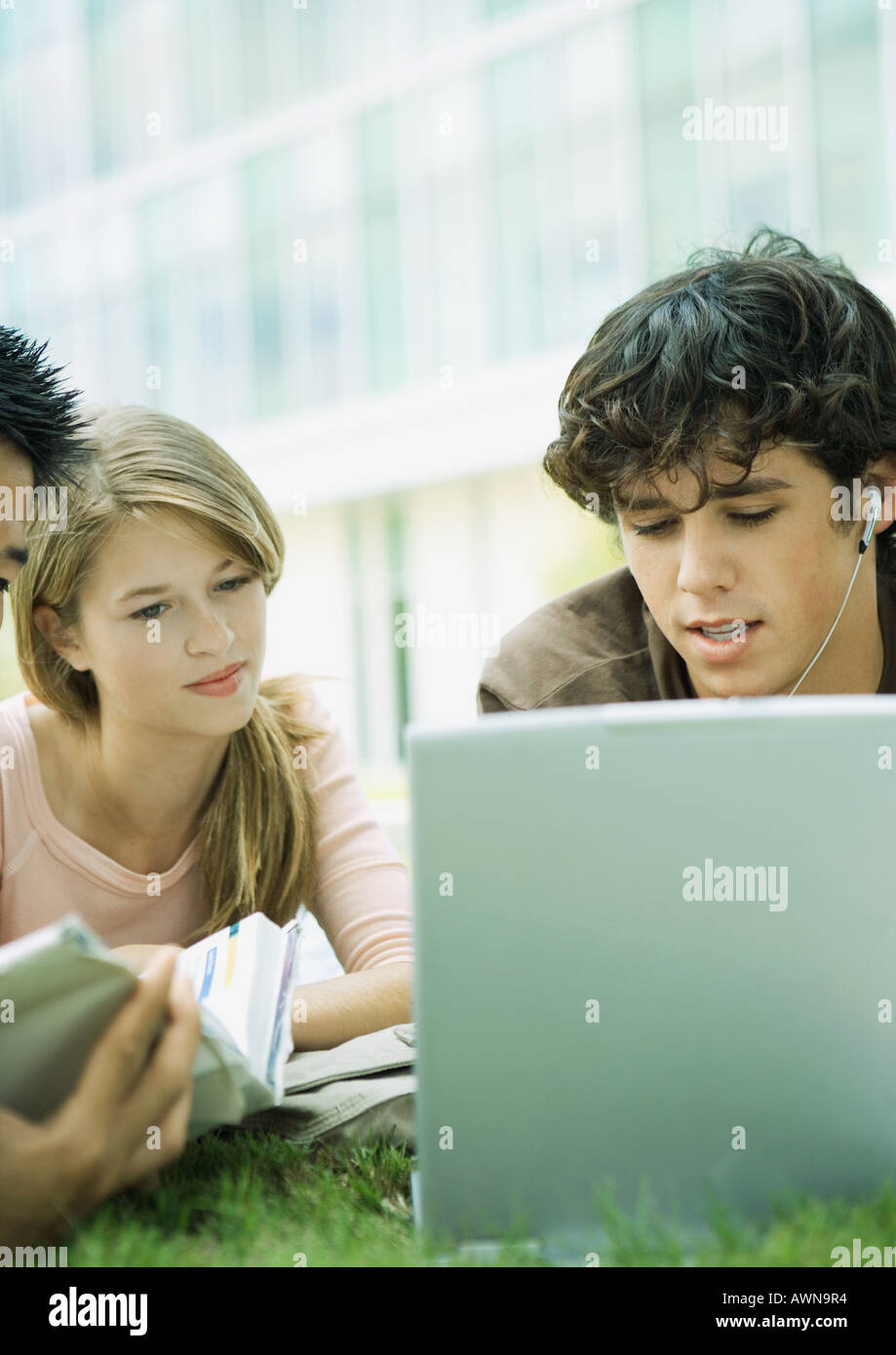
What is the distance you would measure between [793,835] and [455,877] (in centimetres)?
27

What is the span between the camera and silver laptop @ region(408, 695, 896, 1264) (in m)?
1.01

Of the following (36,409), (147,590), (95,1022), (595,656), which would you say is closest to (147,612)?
(147,590)

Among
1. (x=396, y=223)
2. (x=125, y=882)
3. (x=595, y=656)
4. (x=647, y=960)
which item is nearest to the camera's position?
(x=647, y=960)

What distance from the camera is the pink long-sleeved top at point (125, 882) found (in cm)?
210

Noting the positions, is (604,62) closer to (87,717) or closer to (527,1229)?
(87,717)

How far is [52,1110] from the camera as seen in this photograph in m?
1.11

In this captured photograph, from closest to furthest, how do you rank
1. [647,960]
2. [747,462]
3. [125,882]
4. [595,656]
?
[647,960] < [747,462] < [125,882] < [595,656]

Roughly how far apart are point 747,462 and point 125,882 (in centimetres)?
118

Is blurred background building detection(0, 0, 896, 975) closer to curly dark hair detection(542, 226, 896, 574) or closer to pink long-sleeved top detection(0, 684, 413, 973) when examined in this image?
curly dark hair detection(542, 226, 896, 574)

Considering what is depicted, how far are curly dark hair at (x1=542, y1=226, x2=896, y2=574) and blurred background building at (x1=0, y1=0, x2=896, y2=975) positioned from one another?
22.3ft

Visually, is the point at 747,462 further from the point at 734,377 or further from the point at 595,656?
the point at 595,656

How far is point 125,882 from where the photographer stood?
2115mm
